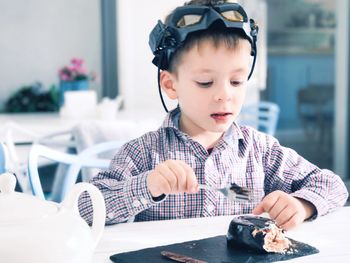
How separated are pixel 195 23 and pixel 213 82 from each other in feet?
0.41

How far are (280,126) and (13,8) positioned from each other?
241cm

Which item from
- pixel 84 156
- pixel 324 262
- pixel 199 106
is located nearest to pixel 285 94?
pixel 84 156

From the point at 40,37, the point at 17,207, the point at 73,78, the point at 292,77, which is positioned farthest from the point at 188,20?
the point at 292,77

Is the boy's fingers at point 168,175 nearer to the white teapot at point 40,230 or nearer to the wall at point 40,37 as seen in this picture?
the white teapot at point 40,230

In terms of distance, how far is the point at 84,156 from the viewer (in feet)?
6.16

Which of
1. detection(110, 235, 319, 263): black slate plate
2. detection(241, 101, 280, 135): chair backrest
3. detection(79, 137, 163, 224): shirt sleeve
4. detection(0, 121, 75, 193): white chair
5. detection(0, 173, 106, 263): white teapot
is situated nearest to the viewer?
detection(0, 173, 106, 263): white teapot

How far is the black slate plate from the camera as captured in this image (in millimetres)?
961

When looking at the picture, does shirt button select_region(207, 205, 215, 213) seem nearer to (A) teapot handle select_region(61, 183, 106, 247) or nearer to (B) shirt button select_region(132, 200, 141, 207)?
(B) shirt button select_region(132, 200, 141, 207)

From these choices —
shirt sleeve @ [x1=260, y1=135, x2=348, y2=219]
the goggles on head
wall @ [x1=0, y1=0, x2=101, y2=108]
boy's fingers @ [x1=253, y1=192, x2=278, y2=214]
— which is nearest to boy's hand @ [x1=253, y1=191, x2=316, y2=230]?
boy's fingers @ [x1=253, y1=192, x2=278, y2=214]

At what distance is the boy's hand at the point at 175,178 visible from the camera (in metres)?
1.05

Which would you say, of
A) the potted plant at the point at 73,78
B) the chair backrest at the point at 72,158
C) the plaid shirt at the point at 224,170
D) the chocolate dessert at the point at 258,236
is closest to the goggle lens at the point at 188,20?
the plaid shirt at the point at 224,170

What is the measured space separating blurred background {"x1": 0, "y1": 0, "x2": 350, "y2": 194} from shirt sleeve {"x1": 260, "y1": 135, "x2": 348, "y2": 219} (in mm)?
1615

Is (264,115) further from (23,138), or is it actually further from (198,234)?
(198,234)

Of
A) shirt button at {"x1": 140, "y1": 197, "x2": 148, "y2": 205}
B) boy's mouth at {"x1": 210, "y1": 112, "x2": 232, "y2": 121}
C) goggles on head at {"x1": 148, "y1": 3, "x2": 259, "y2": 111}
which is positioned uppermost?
goggles on head at {"x1": 148, "y1": 3, "x2": 259, "y2": 111}
